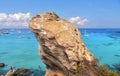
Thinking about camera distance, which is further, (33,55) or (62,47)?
(33,55)

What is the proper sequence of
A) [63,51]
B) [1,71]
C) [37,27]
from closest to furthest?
[63,51] → [37,27] → [1,71]

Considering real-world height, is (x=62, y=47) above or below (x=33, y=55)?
above

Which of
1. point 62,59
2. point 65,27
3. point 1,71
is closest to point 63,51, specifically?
point 62,59

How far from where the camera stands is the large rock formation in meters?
19.5

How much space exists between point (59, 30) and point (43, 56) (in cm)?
320

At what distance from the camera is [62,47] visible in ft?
64.8

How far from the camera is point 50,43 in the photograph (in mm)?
20406

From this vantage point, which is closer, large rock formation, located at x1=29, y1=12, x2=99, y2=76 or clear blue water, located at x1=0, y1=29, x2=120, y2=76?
large rock formation, located at x1=29, y1=12, x2=99, y2=76

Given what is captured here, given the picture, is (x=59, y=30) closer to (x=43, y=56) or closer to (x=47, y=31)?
(x=47, y=31)

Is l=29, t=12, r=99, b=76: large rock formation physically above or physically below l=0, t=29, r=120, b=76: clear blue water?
above

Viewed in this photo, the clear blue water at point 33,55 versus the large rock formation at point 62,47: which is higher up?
the large rock formation at point 62,47

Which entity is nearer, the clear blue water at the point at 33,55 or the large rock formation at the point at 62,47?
the large rock formation at the point at 62,47

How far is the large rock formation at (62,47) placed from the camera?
19.5 m

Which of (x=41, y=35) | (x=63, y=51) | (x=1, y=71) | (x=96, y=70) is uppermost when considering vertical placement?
(x=41, y=35)
